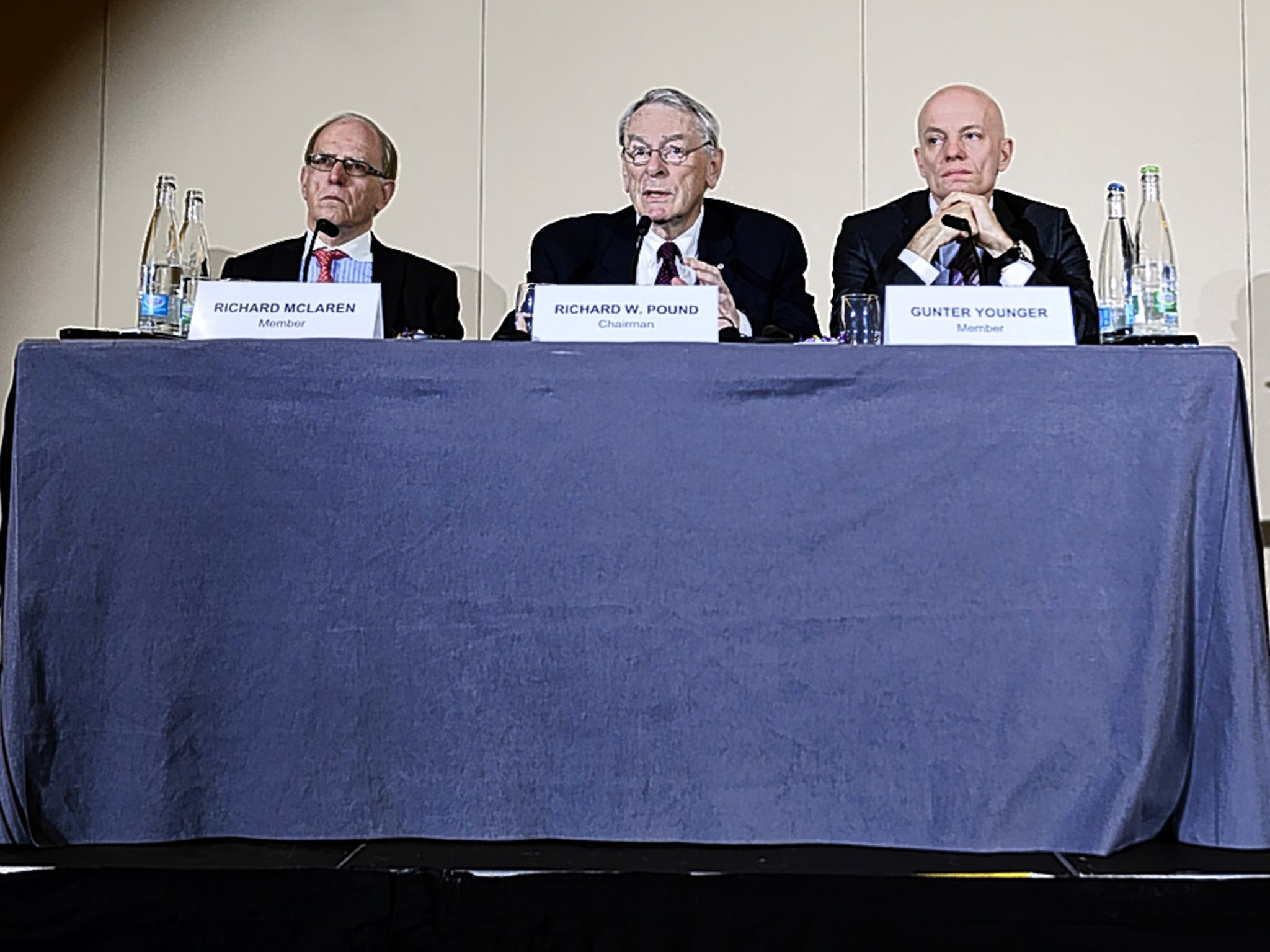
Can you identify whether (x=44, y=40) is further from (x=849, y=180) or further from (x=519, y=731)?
(x=519, y=731)

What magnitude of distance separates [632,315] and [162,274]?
0.65m

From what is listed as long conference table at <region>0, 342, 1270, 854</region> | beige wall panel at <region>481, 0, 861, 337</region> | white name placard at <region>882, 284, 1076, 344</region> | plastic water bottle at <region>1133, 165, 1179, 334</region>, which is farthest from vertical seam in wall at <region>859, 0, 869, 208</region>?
long conference table at <region>0, 342, 1270, 854</region>

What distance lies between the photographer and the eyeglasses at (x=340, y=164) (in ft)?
7.85

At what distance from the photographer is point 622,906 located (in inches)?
47.5

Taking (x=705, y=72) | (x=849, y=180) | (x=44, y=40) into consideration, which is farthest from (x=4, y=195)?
(x=849, y=180)

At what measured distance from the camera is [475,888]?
1.22 m

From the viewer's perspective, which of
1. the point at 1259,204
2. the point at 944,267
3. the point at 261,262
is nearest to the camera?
the point at 944,267

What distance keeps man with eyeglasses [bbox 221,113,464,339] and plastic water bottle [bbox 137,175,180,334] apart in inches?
22.1

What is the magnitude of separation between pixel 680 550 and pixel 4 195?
102 inches

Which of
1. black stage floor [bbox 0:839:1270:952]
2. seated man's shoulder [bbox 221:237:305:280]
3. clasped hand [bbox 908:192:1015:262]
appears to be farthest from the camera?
seated man's shoulder [bbox 221:237:305:280]

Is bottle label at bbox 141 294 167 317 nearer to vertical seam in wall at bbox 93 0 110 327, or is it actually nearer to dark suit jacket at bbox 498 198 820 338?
dark suit jacket at bbox 498 198 820 338

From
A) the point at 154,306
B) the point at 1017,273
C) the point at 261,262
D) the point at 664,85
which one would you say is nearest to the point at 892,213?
the point at 1017,273

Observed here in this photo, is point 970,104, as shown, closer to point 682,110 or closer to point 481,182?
point 682,110

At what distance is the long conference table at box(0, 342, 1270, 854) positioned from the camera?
4.43ft
